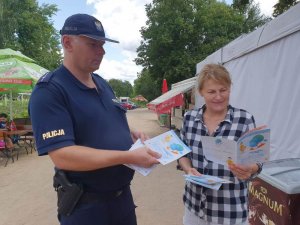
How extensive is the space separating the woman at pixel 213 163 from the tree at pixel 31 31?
33.2 m

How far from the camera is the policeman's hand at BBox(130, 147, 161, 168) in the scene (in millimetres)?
2051

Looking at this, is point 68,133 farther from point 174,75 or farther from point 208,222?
point 174,75

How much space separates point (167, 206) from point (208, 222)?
10.7ft

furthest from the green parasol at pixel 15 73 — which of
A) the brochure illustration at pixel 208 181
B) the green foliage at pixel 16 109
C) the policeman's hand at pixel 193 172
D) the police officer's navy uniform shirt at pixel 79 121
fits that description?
the green foliage at pixel 16 109

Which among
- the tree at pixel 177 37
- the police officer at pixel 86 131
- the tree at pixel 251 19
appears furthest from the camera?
the tree at pixel 251 19

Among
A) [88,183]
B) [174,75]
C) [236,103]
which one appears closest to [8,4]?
[174,75]

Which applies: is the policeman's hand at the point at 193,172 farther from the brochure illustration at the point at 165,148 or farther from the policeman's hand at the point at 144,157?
the policeman's hand at the point at 144,157

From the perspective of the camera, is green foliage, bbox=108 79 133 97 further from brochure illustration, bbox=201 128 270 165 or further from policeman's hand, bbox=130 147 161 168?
policeman's hand, bbox=130 147 161 168

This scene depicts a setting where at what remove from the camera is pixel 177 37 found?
25.3 meters

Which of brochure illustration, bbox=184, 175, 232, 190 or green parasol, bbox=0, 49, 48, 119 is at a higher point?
green parasol, bbox=0, 49, 48, 119

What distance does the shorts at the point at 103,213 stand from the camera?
2.22m

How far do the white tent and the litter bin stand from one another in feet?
5.02

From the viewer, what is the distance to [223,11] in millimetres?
28359

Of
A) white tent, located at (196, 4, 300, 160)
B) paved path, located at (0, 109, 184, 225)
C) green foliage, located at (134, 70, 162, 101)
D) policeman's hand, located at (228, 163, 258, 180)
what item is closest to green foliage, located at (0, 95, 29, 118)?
green foliage, located at (134, 70, 162, 101)
